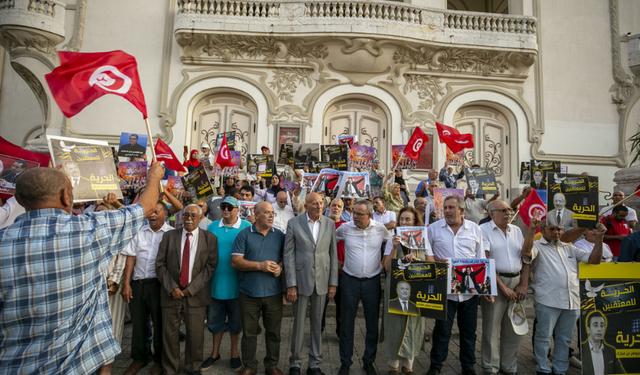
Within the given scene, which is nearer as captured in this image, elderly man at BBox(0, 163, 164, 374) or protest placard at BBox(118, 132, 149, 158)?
elderly man at BBox(0, 163, 164, 374)

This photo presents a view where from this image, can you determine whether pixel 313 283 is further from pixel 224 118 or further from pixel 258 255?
pixel 224 118

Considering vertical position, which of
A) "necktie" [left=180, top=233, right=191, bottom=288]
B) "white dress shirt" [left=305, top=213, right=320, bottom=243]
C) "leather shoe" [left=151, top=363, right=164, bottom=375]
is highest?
"white dress shirt" [left=305, top=213, right=320, bottom=243]

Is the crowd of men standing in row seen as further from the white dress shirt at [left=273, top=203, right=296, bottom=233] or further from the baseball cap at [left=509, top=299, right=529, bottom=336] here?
the white dress shirt at [left=273, top=203, right=296, bottom=233]

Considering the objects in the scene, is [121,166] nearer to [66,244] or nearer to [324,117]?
[66,244]

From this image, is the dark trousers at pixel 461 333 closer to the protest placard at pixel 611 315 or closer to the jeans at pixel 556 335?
the jeans at pixel 556 335

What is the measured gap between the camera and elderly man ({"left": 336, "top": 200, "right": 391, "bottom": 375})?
4.71 m

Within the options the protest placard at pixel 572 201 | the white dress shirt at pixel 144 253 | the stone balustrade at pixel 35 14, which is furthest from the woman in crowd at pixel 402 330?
the stone balustrade at pixel 35 14

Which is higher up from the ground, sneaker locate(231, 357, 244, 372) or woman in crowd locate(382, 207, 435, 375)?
woman in crowd locate(382, 207, 435, 375)

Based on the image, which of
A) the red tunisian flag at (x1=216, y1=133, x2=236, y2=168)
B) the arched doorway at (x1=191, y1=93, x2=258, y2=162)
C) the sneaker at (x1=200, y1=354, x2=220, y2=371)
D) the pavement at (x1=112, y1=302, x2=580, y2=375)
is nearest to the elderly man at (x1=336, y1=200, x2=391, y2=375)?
the pavement at (x1=112, y1=302, x2=580, y2=375)

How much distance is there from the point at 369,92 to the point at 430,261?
9821 mm

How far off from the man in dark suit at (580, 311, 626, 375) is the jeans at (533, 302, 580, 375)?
20.2 inches

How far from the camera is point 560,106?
547 inches

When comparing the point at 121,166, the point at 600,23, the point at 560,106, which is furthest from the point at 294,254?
the point at 600,23

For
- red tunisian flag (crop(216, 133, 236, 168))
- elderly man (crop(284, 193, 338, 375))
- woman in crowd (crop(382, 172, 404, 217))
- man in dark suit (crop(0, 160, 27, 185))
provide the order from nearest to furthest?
1. elderly man (crop(284, 193, 338, 375))
2. man in dark suit (crop(0, 160, 27, 185))
3. woman in crowd (crop(382, 172, 404, 217))
4. red tunisian flag (crop(216, 133, 236, 168))
